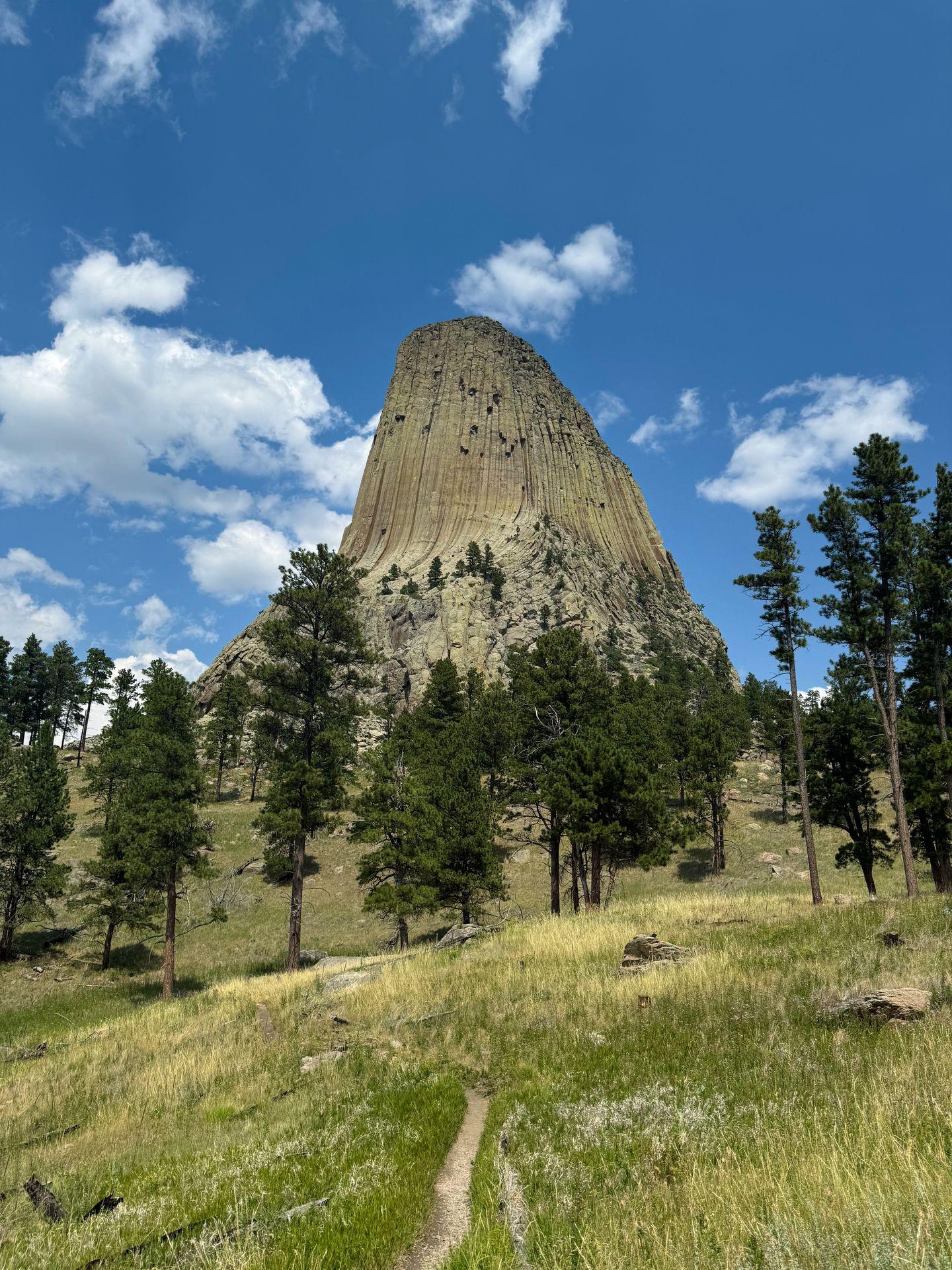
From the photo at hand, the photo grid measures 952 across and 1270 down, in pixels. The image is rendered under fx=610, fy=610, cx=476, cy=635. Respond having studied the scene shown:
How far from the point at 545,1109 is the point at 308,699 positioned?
21.0 meters

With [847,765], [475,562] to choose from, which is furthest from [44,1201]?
[475,562]

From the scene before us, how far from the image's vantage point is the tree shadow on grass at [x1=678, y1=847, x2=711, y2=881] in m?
50.2

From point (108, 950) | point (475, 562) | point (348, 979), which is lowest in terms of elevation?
point (108, 950)

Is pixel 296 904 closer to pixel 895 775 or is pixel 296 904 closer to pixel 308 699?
pixel 308 699

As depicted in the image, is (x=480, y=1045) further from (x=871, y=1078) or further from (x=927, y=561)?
(x=927, y=561)

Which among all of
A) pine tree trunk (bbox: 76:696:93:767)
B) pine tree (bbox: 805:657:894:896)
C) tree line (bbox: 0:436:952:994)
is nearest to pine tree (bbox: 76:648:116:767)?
pine tree trunk (bbox: 76:696:93:767)

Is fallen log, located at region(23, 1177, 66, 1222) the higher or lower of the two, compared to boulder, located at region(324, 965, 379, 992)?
higher

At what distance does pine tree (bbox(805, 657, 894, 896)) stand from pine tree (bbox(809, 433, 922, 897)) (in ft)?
18.2

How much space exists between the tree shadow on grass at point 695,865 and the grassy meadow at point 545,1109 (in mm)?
32090

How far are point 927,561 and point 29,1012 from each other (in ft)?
145

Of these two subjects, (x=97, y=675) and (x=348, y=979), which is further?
(x=97, y=675)

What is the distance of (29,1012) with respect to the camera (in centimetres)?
2909

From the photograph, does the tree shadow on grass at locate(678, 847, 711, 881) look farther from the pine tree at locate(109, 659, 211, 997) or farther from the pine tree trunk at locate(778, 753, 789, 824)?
the pine tree at locate(109, 659, 211, 997)

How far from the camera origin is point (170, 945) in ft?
95.4
